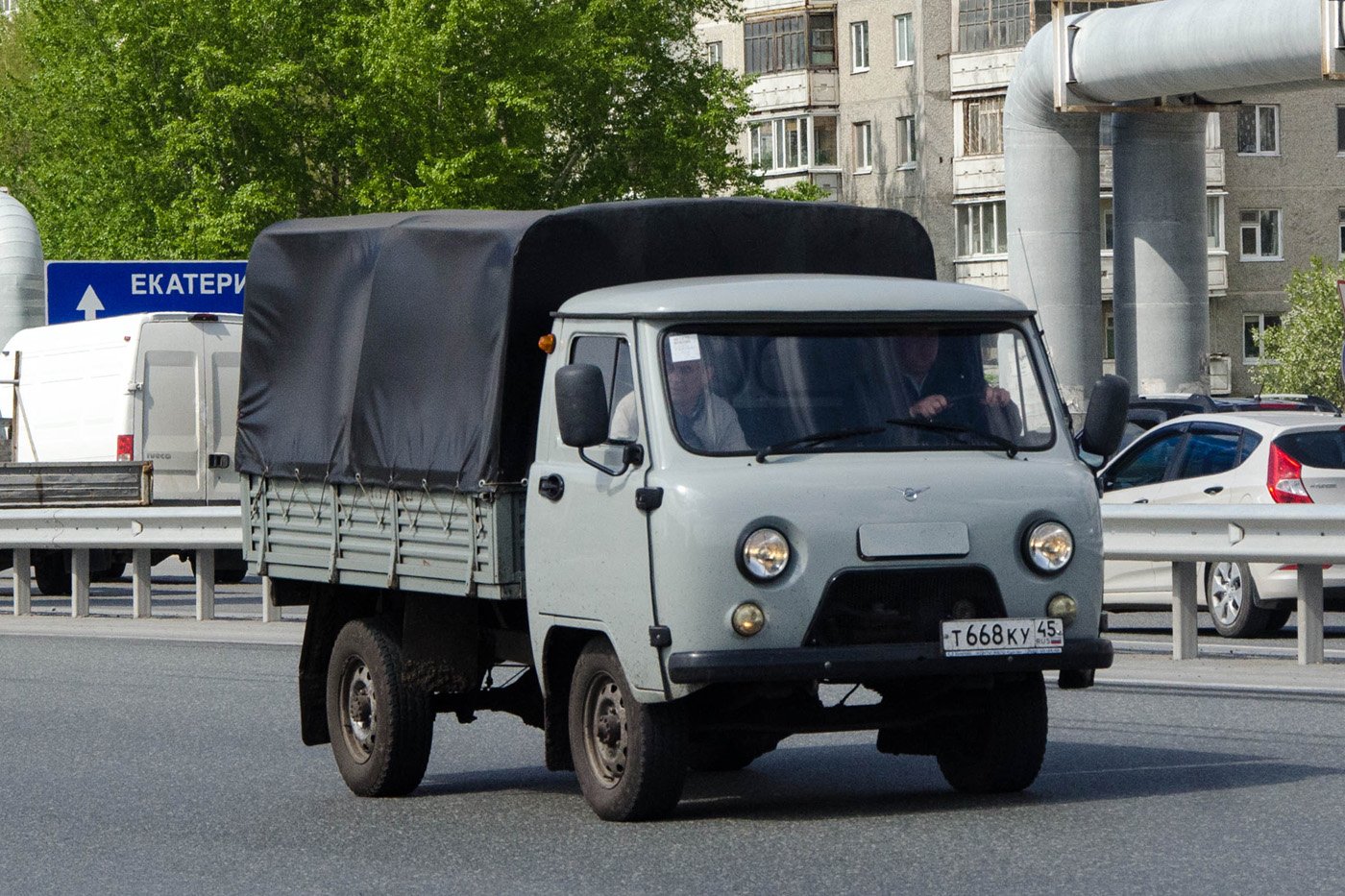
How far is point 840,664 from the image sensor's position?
A: 8.57 metres

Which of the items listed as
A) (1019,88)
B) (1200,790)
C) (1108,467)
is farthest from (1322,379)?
(1200,790)

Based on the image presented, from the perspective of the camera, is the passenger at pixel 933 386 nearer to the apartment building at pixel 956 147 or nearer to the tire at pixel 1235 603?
the tire at pixel 1235 603

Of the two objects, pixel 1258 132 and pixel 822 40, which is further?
pixel 822 40

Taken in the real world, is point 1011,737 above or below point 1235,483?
below

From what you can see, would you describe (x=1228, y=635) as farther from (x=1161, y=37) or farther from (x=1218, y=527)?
(x=1161, y=37)

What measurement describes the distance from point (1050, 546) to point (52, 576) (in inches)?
828

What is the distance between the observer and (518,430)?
31.8ft

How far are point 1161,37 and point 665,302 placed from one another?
2605 cm

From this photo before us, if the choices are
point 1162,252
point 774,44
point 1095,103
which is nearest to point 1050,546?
point 1095,103

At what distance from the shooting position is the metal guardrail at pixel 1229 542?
1489cm

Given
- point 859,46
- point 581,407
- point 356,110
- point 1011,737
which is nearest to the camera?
point 581,407

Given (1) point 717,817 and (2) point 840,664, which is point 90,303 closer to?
(1) point 717,817

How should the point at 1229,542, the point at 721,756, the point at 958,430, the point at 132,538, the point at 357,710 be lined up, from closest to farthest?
1. the point at 958,430
2. the point at 357,710
3. the point at 721,756
4. the point at 1229,542
5. the point at 132,538

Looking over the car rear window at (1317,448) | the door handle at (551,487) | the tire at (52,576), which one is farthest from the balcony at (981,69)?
the door handle at (551,487)
